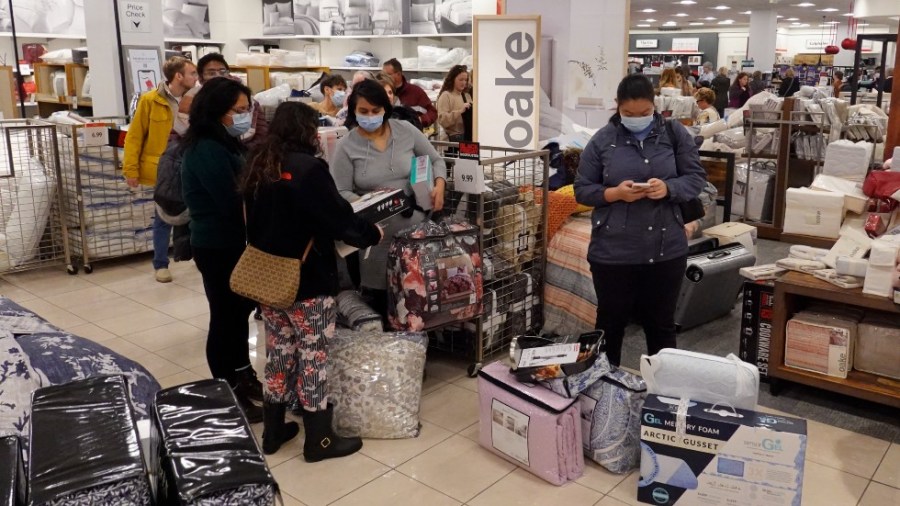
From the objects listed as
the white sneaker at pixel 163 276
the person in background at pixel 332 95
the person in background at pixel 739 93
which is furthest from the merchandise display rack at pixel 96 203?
the person in background at pixel 739 93

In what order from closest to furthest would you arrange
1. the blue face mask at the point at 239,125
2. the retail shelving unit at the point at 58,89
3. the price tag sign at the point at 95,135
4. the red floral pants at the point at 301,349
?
the red floral pants at the point at 301,349 → the blue face mask at the point at 239,125 → the price tag sign at the point at 95,135 → the retail shelving unit at the point at 58,89

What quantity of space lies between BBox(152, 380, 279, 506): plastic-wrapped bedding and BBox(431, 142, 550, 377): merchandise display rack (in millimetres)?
2358

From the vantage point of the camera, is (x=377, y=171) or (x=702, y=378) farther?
(x=377, y=171)

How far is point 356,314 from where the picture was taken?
3.48 m

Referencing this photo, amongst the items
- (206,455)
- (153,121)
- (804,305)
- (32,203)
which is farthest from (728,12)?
(206,455)

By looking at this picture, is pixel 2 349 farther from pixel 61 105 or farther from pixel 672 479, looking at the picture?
pixel 61 105

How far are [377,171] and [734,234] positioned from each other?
2563mm

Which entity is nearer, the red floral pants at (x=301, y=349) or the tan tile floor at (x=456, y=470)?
the tan tile floor at (x=456, y=470)

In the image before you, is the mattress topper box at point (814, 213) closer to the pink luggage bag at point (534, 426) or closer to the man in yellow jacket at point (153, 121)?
the pink luggage bag at point (534, 426)

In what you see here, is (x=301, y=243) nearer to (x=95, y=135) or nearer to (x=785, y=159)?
(x=95, y=135)

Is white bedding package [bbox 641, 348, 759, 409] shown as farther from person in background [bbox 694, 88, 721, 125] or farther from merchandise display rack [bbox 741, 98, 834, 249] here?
person in background [bbox 694, 88, 721, 125]

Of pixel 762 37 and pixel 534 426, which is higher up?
pixel 762 37

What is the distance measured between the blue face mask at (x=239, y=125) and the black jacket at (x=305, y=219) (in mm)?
439

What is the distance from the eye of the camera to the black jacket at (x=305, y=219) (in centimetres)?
284
